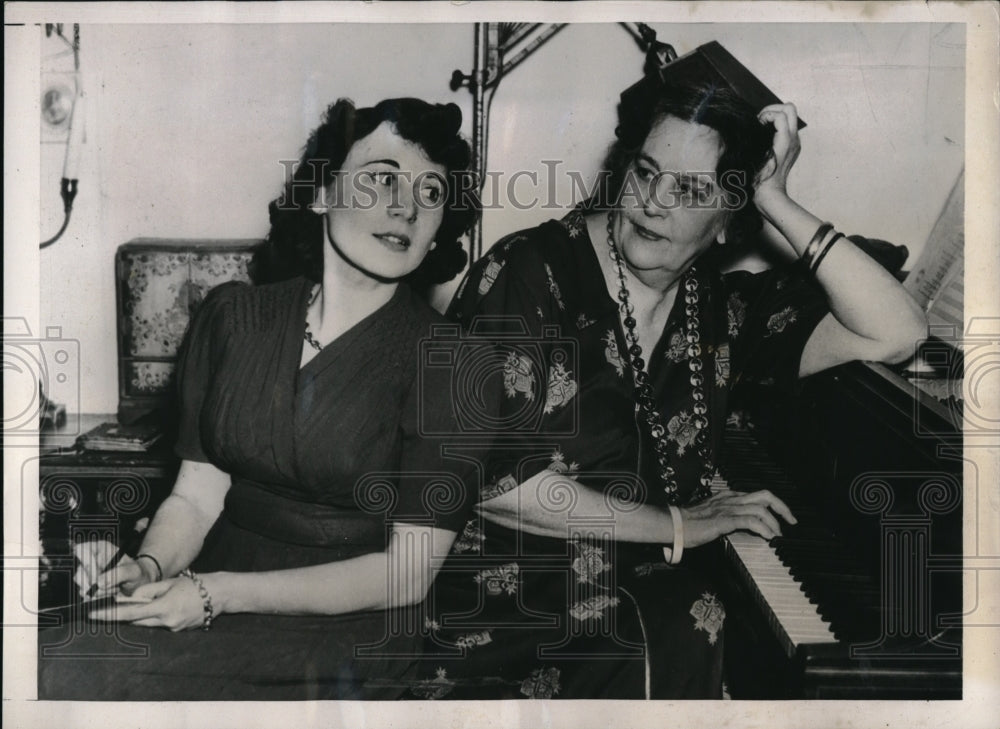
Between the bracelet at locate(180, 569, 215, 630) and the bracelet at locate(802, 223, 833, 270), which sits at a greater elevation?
the bracelet at locate(802, 223, 833, 270)

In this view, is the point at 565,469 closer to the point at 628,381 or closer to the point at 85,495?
the point at 628,381

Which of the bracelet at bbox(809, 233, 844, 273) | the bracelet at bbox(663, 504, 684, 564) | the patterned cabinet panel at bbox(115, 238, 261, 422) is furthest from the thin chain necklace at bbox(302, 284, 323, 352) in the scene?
the bracelet at bbox(809, 233, 844, 273)

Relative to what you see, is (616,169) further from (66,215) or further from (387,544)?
(66,215)

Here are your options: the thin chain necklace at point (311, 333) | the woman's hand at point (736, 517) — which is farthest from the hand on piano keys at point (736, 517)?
the thin chain necklace at point (311, 333)

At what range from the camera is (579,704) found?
194 cm

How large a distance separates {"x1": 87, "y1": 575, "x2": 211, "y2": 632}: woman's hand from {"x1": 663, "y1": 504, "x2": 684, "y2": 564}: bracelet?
887mm

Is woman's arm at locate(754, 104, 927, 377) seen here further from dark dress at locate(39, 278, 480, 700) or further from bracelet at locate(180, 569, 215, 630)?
bracelet at locate(180, 569, 215, 630)

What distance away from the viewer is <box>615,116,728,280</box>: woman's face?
1904mm

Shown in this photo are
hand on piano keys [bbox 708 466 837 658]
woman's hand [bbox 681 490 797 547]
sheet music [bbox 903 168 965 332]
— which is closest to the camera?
hand on piano keys [bbox 708 466 837 658]

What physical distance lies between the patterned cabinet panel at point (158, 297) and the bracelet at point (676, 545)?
954mm

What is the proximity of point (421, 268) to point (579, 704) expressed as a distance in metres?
0.90

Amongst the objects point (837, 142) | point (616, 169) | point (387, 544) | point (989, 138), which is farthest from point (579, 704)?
point (989, 138)

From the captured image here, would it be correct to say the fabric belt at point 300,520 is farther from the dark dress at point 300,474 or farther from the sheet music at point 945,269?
the sheet music at point 945,269

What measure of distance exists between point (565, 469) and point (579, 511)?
0.28 ft
